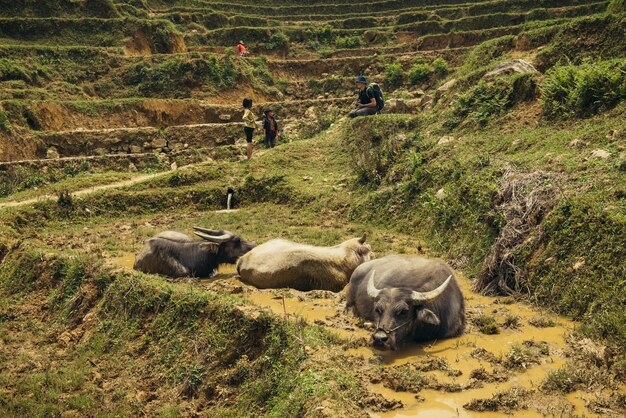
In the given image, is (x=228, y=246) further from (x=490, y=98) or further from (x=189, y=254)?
(x=490, y=98)

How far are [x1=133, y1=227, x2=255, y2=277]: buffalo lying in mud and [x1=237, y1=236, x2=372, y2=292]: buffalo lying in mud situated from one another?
2.74 feet

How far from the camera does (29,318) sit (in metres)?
8.41

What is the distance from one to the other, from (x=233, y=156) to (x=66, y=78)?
9.19 meters

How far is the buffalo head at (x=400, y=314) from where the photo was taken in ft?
18.8

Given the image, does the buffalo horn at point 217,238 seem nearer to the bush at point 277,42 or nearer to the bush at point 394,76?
the bush at point 394,76

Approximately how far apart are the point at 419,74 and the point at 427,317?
65.1 ft

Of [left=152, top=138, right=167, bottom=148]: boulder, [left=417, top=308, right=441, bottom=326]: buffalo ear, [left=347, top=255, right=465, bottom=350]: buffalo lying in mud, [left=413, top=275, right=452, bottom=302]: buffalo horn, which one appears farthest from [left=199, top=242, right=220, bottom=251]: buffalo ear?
[left=152, top=138, right=167, bottom=148]: boulder

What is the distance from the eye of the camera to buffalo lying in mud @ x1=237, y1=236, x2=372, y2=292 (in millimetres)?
8195

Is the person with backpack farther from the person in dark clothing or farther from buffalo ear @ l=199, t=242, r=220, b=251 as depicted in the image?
buffalo ear @ l=199, t=242, r=220, b=251

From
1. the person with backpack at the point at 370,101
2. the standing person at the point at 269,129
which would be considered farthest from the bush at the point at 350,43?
the person with backpack at the point at 370,101

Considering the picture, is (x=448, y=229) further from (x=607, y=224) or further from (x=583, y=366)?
(x=583, y=366)

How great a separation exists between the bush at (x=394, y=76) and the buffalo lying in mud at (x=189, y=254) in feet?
57.6

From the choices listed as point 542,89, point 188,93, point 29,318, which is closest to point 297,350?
point 29,318

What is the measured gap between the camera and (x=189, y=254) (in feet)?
30.5
